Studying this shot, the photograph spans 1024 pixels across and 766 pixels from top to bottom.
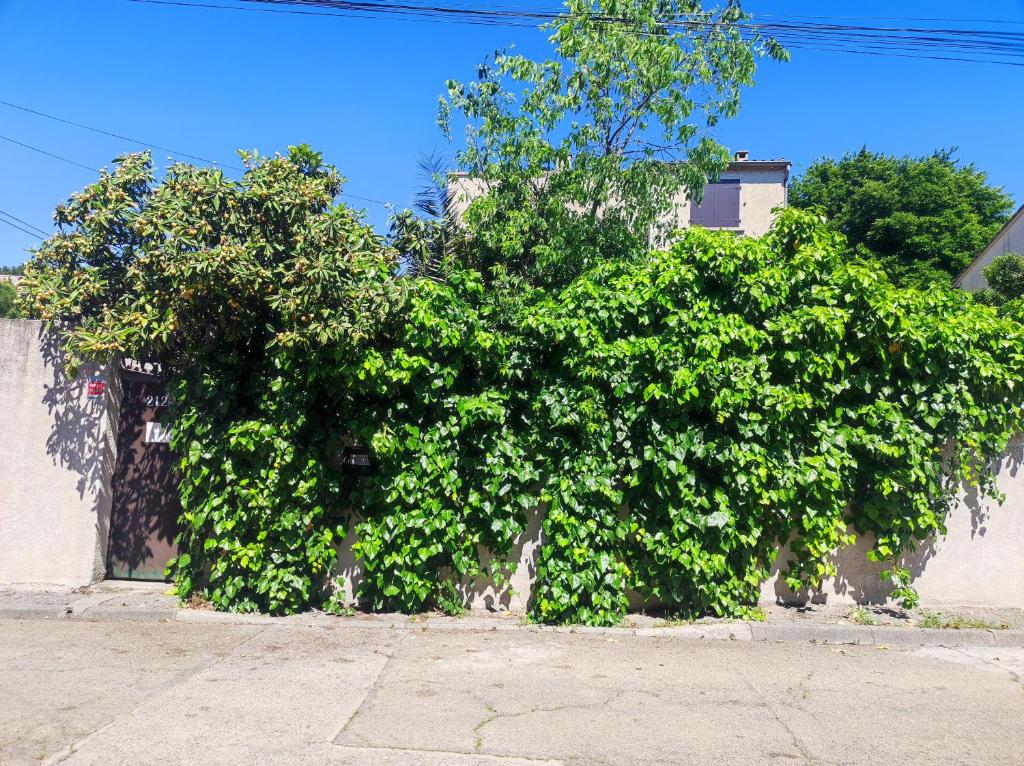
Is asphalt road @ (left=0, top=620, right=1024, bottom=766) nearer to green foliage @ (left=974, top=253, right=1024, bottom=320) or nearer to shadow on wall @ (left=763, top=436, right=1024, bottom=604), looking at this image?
shadow on wall @ (left=763, top=436, right=1024, bottom=604)

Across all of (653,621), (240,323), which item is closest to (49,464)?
(240,323)

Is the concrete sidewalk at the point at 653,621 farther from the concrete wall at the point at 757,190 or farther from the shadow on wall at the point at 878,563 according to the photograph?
the concrete wall at the point at 757,190

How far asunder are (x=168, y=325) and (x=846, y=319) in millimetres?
5830

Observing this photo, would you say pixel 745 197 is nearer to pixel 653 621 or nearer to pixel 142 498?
pixel 653 621

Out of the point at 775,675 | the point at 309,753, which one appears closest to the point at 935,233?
the point at 775,675

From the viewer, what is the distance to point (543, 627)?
6789mm

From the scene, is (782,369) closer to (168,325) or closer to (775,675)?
(775,675)

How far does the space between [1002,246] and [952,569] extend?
68.7 ft

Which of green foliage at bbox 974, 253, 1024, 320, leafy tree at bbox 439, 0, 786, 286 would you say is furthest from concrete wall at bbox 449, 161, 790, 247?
leafy tree at bbox 439, 0, 786, 286

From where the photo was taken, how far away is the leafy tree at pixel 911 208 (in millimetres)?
31328

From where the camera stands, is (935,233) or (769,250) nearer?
(769,250)

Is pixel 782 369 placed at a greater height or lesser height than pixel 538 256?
lesser

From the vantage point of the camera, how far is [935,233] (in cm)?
3173

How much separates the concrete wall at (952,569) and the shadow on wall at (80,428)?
2.52m
